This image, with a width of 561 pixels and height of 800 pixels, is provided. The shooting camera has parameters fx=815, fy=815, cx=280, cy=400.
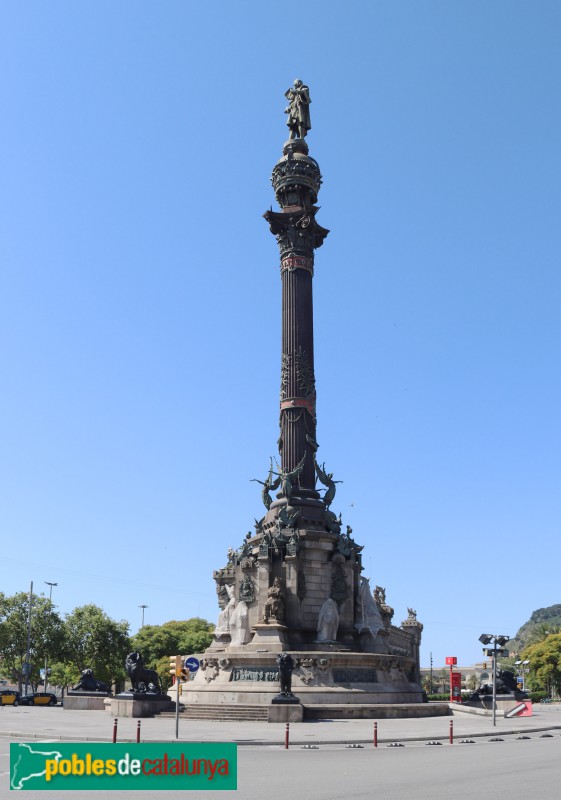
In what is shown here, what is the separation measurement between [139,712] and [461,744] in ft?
50.8

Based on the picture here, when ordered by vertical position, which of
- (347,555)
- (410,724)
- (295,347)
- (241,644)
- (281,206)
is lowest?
(410,724)

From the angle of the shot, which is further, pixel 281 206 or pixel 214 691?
pixel 281 206

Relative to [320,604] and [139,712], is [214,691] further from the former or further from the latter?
[320,604]

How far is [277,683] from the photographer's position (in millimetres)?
38156

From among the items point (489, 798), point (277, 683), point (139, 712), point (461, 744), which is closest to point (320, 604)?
point (277, 683)

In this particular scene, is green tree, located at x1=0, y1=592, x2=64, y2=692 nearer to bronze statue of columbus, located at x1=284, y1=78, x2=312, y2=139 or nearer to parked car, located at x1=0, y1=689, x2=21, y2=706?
parked car, located at x1=0, y1=689, x2=21, y2=706

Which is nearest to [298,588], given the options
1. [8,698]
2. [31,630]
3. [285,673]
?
[285,673]

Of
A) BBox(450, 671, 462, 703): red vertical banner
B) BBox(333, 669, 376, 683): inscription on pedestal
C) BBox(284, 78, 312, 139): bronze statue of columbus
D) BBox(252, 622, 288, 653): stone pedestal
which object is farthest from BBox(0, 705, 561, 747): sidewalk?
BBox(284, 78, 312, 139): bronze statue of columbus

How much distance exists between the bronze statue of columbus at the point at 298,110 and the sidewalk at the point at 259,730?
129 feet

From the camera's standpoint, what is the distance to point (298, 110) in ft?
186

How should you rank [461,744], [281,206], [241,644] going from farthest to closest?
[281,206]
[241,644]
[461,744]

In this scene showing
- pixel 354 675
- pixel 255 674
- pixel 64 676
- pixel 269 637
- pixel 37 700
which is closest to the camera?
pixel 255 674

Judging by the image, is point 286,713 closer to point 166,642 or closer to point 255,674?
point 255,674

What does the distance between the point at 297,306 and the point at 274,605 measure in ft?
61.5
